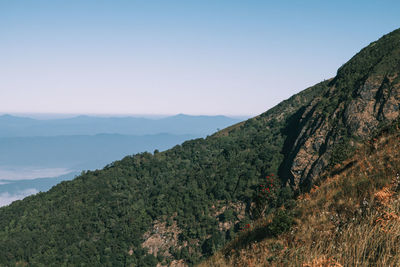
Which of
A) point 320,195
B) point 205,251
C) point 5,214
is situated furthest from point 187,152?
point 320,195

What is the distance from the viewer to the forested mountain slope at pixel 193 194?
68375 mm

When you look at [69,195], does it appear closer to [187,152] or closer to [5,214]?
[5,214]

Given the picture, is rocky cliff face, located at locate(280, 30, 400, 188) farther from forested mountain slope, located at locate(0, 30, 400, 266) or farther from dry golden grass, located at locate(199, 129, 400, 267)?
dry golden grass, located at locate(199, 129, 400, 267)

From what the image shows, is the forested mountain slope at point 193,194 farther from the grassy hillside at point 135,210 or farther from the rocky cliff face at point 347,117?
the grassy hillside at point 135,210

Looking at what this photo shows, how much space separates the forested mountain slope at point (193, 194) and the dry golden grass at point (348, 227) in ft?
134

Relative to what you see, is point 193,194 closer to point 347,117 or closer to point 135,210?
point 135,210

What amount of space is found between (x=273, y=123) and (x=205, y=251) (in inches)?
3186

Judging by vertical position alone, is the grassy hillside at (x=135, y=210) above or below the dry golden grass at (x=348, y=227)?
below

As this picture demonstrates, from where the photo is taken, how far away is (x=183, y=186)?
10962 cm

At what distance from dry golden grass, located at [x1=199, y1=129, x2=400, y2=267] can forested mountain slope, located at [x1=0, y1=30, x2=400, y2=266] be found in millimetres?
40851

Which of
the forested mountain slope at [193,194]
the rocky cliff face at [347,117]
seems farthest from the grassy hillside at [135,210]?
the rocky cliff face at [347,117]

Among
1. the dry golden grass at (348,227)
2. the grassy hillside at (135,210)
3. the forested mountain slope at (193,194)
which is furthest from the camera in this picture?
the grassy hillside at (135,210)

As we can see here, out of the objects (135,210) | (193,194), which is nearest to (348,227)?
(193,194)

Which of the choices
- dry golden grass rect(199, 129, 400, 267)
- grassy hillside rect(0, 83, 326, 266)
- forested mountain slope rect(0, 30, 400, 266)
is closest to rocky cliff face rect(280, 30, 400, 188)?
forested mountain slope rect(0, 30, 400, 266)
